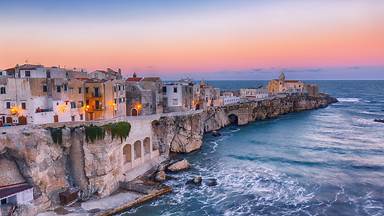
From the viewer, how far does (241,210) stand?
36438 mm

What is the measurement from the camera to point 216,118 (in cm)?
8481

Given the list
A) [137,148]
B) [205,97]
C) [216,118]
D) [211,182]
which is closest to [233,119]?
[216,118]

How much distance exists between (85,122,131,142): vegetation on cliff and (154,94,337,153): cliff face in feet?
35.6

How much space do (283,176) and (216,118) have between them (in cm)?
3910

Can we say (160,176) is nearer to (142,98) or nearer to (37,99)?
(37,99)

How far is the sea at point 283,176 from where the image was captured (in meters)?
36.7

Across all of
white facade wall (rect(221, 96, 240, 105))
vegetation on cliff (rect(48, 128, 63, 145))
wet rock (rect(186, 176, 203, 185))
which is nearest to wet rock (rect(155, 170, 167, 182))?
wet rock (rect(186, 176, 203, 185))

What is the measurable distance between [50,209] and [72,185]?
13.4ft

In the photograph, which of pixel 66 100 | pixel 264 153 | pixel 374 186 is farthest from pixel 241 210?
pixel 66 100

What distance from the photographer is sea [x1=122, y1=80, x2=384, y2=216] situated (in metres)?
36.7

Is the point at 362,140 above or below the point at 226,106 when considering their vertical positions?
below

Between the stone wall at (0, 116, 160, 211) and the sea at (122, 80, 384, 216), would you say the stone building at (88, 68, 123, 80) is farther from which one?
the stone wall at (0, 116, 160, 211)

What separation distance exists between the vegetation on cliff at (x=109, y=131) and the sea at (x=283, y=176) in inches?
331

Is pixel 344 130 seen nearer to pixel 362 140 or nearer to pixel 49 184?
pixel 362 140
